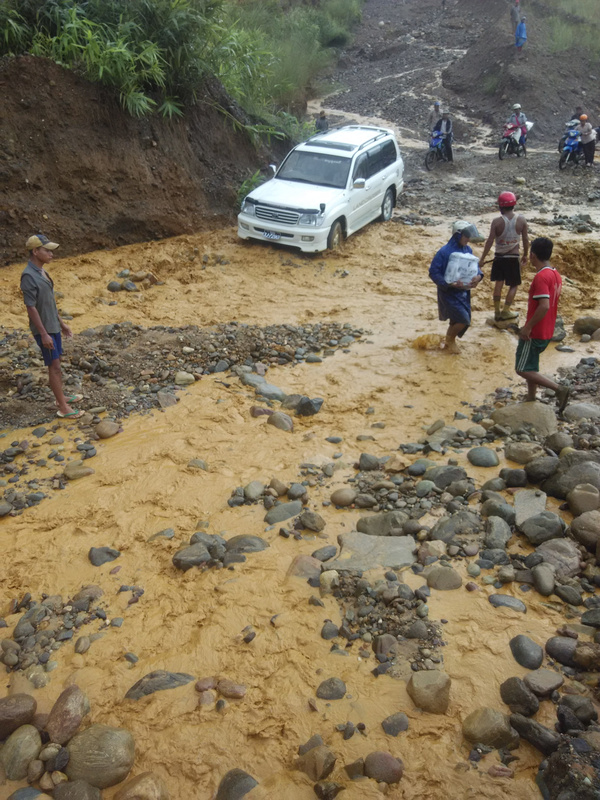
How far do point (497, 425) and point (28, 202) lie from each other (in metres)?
8.37

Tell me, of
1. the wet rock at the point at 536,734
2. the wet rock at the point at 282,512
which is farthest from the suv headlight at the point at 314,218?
the wet rock at the point at 536,734

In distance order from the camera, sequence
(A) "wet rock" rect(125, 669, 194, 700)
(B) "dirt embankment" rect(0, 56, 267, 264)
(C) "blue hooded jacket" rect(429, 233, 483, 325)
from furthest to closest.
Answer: (B) "dirt embankment" rect(0, 56, 267, 264) → (C) "blue hooded jacket" rect(429, 233, 483, 325) → (A) "wet rock" rect(125, 669, 194, 700)

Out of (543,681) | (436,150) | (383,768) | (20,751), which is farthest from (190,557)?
(436,150)

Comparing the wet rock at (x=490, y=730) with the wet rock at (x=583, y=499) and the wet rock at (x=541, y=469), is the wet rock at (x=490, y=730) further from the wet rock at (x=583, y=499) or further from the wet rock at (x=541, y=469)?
the wet rock at (x=541, y=469)

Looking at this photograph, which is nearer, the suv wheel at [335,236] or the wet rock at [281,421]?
the wet rock at [281,421]

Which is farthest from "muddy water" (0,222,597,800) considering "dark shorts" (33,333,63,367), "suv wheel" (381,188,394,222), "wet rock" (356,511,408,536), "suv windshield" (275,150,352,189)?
"suv wheel" (381,188,394,222)

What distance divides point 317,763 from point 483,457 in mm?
3087

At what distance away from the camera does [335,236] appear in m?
11.3

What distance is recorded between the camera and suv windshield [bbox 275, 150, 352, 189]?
453 inches

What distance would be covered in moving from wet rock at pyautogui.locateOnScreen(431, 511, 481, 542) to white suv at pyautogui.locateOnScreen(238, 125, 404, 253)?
277 inches

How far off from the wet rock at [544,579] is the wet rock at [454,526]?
570mm

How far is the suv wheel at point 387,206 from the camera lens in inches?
511

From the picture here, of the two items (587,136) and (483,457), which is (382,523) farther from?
(587,136)

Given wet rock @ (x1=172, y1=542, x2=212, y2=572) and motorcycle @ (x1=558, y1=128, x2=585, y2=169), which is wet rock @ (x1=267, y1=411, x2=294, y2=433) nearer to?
wet rock @ (x1=172, y1=542, x2=212, y2=572)
